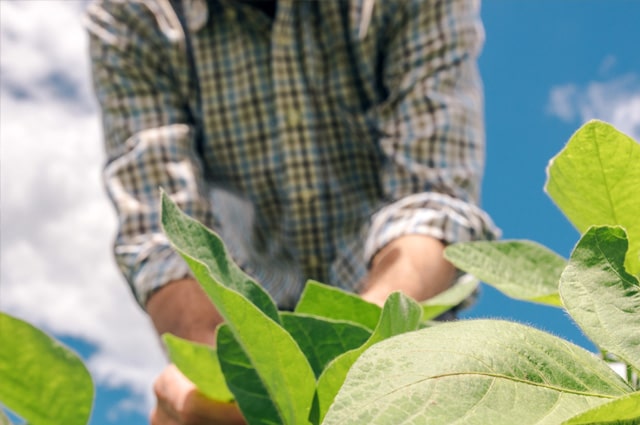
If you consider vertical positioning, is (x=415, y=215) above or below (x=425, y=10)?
below

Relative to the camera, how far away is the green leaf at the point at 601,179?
0.23 meters

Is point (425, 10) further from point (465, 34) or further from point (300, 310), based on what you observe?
point (300, 310)

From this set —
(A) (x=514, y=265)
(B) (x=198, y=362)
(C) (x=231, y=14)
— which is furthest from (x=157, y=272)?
(A) (x=514, y=265)

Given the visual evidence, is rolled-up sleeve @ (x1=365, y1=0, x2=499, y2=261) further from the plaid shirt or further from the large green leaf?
the large green leaf

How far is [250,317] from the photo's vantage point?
214 millimetres

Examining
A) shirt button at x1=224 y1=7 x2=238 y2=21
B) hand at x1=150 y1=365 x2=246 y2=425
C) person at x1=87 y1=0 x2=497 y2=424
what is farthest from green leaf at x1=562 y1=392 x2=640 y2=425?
shirt button at x1=224 y1=7 x2=238 y2=21

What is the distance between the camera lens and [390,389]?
142 mm

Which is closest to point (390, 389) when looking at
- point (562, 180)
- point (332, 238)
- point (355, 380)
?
point (355, 380)

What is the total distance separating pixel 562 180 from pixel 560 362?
0.09 m

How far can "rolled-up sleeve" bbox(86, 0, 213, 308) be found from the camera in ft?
5.01

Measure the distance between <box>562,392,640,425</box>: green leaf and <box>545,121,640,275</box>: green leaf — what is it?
10 cm

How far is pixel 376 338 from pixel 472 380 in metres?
0.07

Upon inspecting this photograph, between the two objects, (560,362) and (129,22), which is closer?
(560,362)

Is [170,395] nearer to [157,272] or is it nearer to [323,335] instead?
[157,272]
